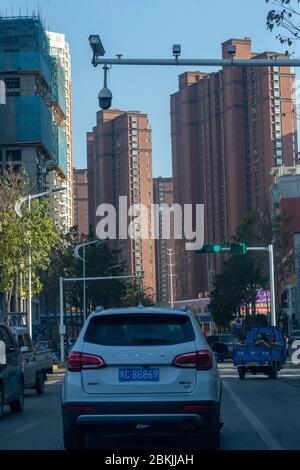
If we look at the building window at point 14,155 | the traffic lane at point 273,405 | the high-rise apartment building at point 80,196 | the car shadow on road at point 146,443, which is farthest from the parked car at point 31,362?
the high-rise apartment building at point 80,196

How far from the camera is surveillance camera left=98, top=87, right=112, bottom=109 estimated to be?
60.3 ft

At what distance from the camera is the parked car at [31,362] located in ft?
79.8

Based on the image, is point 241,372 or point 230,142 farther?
point 230,142

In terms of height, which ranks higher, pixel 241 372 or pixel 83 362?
pixel 83 362

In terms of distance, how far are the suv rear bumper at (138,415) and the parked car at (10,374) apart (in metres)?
7.22

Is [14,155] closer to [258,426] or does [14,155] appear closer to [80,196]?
[258,426]

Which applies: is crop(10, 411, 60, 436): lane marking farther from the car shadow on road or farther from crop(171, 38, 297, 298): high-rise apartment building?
crop(171, 38, 297, 298): high-rise apartment building

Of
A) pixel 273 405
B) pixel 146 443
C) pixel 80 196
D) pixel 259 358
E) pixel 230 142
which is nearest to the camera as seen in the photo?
pixel 146 443

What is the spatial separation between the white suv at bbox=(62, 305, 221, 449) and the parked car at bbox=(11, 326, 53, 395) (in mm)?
12443

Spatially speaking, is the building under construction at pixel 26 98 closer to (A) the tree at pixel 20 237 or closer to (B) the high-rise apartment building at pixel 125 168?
(B) the high-rise apartment building at pixel 125 168

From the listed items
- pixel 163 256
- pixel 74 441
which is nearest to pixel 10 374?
pixel 74 441

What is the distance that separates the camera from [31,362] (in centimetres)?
2502

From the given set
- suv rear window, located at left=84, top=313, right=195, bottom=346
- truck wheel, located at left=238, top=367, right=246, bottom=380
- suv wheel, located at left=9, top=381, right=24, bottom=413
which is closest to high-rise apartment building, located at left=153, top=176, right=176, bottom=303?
truck wheel, located at left=238, top=367, right=246, bottom=380

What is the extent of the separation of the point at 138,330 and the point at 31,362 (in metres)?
14.6
